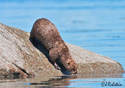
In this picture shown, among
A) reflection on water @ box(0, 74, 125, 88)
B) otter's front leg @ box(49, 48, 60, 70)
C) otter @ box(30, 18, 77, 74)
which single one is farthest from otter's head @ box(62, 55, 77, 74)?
reflection on water @ box(0, 74, 125, 88)

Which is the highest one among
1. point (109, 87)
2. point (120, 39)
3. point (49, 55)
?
point (120, 39)

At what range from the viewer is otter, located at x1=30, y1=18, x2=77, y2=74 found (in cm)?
2081

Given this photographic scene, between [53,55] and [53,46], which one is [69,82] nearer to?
[53,55]

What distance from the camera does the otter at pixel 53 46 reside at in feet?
68.3

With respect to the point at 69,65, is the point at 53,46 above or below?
above

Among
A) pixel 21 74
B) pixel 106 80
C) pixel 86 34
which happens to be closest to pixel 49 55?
pixel 21 74

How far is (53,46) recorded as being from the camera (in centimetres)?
2088

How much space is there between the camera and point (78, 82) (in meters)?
17.5

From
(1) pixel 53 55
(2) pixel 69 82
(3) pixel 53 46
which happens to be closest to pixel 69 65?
(1) pixel 53 55

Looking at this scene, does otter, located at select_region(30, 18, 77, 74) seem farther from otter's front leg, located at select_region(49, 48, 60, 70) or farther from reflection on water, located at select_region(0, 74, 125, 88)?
reflection on water, located at select_region(0, 74, 125, 88)

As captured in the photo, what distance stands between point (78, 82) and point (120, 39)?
19.4m

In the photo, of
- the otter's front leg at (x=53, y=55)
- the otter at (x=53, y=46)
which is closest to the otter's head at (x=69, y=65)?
the otter at (x=53, y=46)

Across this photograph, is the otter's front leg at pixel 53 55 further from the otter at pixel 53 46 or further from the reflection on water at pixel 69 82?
the reflection on water at pixel 69 82

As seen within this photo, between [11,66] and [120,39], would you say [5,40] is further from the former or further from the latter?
[120,39]
